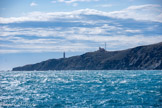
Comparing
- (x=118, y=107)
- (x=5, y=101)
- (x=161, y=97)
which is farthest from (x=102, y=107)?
(x=5, y=101)

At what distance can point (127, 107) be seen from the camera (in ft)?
106

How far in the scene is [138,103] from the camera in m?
34.8

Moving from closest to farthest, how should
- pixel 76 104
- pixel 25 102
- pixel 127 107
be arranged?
1. pixel 127 107
2. pixel 76 104
3. pixel 25 102

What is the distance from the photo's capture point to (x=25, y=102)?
122 feet

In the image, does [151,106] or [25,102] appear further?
[25,102]

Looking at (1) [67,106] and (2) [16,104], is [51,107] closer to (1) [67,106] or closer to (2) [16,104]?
(1) [67,106]

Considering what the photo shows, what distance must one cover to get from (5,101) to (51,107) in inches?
314

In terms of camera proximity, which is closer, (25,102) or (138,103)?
(138,103)

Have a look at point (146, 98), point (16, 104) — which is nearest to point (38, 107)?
point (16, 104)

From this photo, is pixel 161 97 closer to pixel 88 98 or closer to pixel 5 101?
pixel 88 98

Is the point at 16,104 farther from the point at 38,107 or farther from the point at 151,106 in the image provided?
the point at 151,106

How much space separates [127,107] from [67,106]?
6.80 m

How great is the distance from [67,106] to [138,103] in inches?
332

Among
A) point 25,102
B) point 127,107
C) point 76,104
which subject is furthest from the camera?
point 25,102
